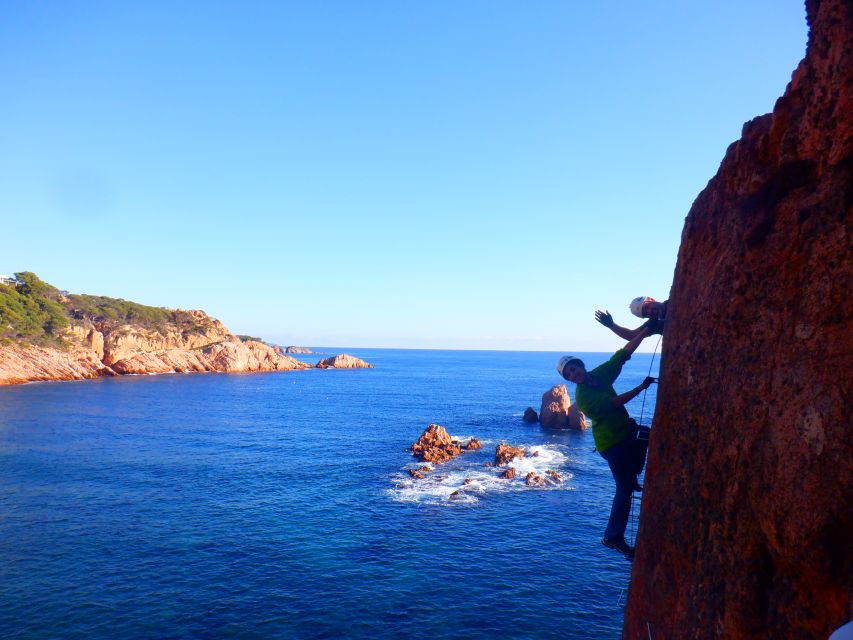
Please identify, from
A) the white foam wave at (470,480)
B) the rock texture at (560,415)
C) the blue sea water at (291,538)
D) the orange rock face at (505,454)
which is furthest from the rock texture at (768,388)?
the rock texture at (560,415)

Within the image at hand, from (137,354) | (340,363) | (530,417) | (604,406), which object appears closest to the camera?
(604,406)

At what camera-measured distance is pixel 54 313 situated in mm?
101500

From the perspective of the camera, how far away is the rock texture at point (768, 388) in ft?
12.1

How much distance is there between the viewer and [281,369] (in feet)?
528

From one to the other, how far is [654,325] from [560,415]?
58.3 m

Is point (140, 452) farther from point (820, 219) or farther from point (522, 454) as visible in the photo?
point (820, 219)

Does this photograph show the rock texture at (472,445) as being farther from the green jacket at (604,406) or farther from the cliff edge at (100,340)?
the cliff edge at (100,340)

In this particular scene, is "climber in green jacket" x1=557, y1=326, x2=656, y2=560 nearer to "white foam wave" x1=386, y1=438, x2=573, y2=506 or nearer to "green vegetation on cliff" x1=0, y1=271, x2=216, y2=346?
"white foam wave" x1=386, y1=438, x2=573, y2=506

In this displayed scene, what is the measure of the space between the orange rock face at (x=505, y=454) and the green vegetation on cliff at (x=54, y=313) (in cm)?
9138

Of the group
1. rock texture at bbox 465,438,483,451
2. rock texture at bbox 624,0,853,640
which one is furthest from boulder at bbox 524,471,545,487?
rock texture at bbox 624,0,853,640

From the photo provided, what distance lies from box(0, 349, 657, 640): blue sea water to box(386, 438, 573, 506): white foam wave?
0.74ft

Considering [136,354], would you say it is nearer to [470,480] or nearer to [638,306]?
[470,480]

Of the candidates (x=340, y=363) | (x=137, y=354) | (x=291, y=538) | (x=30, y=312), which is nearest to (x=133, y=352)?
(x=137, y=354)

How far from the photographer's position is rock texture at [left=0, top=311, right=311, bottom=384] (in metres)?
94.3
